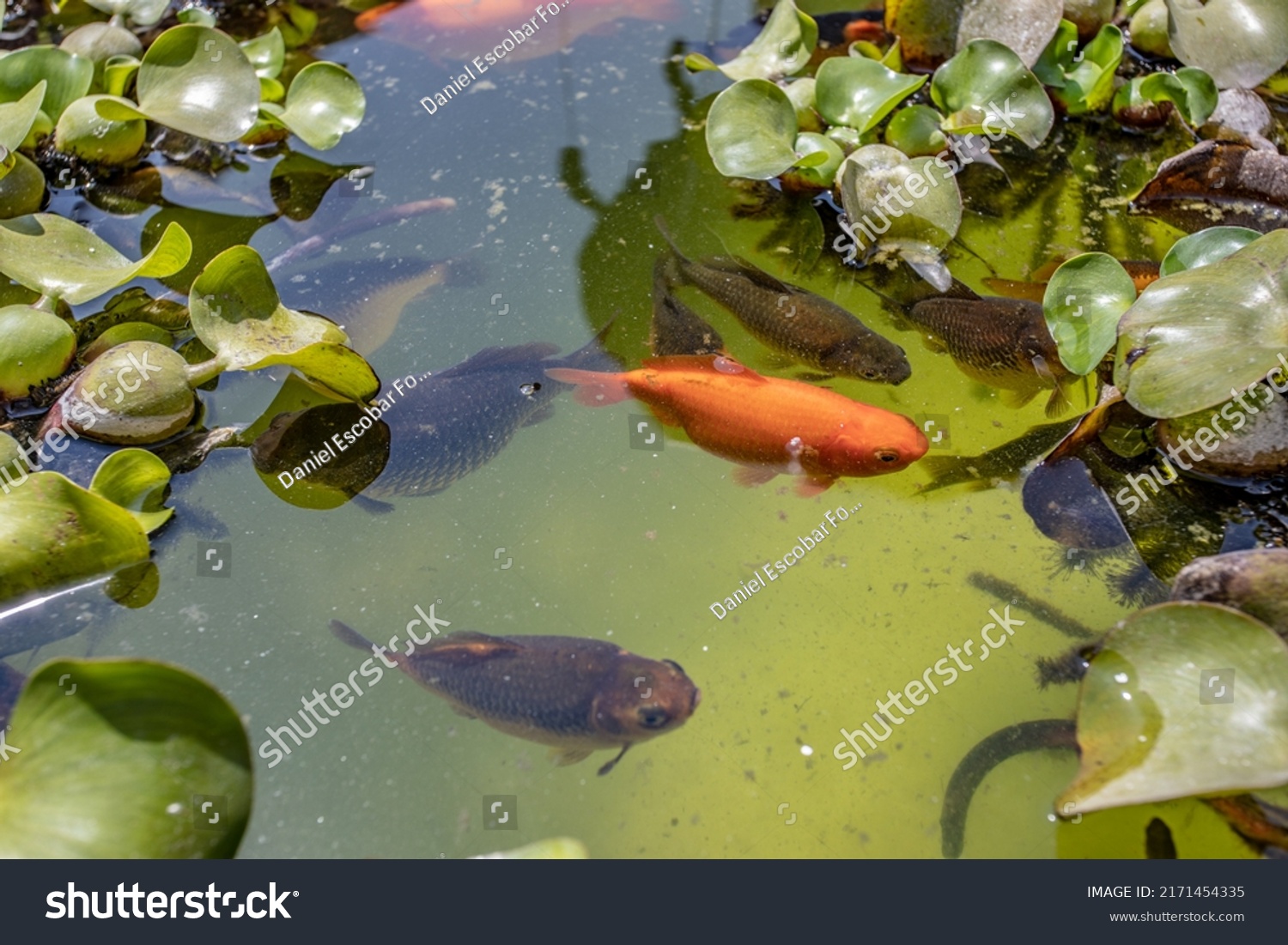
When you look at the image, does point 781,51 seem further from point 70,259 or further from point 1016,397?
point 70,259

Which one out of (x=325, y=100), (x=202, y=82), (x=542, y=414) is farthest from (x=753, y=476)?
(x=202, y=82)

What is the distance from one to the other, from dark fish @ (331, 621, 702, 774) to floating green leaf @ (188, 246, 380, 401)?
2.51ft

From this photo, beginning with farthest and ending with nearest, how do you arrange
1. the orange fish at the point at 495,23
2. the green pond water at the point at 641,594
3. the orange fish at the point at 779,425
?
1. the orange fish at the point at 495,23
2. the orange fish at the point at 779,425
3. the green pond water at the point at 641,594

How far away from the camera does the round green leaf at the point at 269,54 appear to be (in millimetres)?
3232

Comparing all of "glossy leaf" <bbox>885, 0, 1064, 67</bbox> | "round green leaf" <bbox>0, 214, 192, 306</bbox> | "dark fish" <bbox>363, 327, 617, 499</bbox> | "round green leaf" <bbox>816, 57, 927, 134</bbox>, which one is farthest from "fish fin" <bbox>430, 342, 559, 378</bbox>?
"glossy leaf" <bbox>885, 0, 1064, 67</bbox>

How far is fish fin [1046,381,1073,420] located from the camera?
94.0 inches

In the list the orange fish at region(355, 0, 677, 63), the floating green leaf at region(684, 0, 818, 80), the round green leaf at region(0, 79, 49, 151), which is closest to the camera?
the round green leaf at region(0, 79, 49, 151)

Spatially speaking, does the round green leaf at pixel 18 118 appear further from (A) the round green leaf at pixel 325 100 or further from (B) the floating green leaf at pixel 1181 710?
(B) the floating green leaf at pixel 1181 710

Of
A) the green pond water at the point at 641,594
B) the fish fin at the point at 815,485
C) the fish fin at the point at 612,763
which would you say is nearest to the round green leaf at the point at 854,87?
the green pond water at the point at 641,594

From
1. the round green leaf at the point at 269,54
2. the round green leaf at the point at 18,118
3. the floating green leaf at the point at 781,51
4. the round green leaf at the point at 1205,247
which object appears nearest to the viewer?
the round green leaf at the point at 1205,247

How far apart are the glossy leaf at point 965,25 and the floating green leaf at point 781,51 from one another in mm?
334

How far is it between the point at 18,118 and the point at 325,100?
2.74 ft

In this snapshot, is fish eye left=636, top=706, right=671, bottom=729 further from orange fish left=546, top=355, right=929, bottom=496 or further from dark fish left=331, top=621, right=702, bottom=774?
orange fish left=546, top=355, right=929, bottom=496
